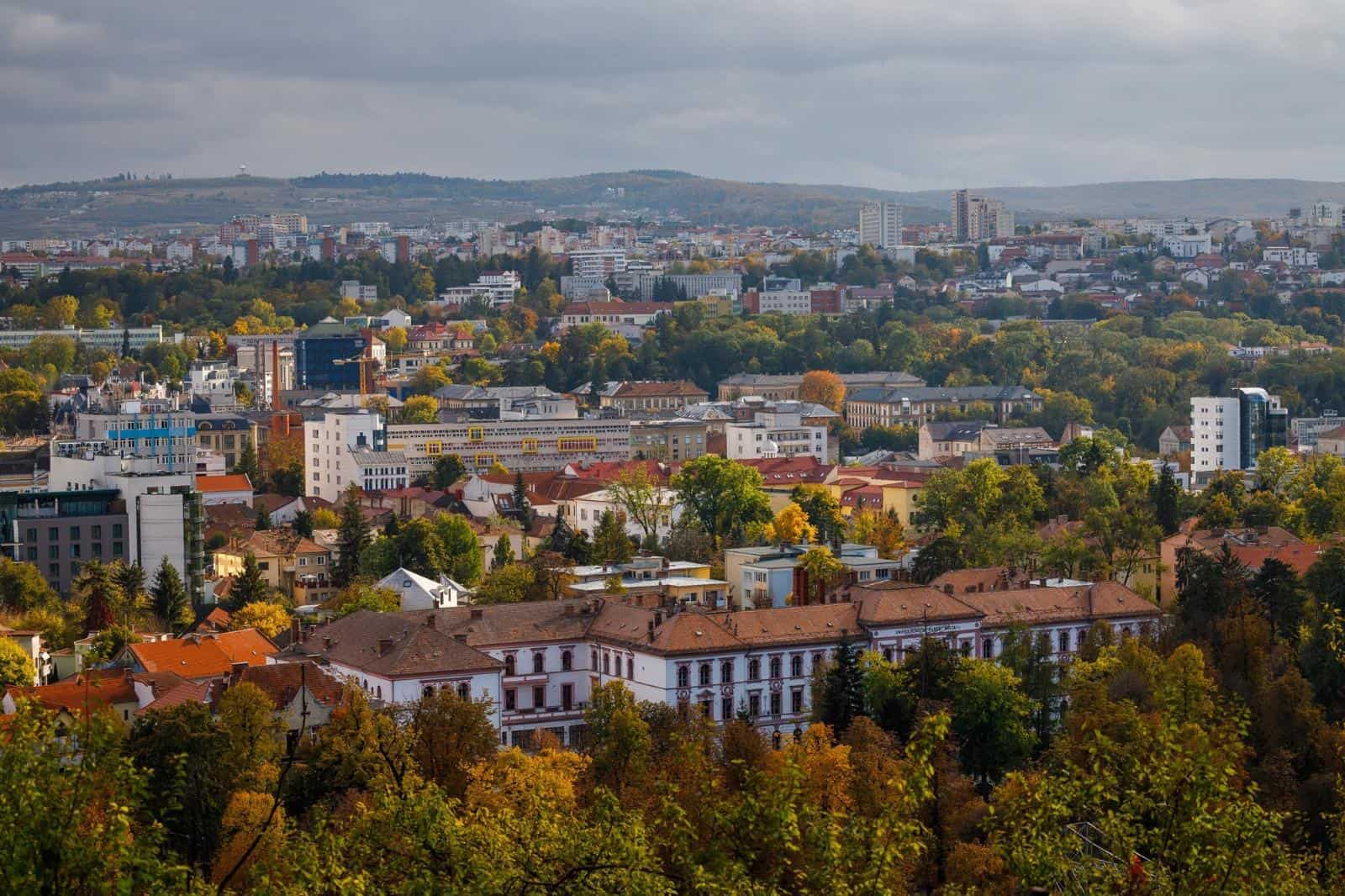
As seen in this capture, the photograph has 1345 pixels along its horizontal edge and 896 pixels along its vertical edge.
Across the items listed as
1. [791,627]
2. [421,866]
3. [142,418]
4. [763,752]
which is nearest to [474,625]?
[791,627]

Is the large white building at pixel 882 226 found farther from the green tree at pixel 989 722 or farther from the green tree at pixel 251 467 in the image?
the green tree at pixel 989 722

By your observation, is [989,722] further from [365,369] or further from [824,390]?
[365,369]

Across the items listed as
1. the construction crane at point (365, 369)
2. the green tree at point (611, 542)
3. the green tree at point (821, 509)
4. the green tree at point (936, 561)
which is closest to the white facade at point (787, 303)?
the construction crane at point (365, 369)

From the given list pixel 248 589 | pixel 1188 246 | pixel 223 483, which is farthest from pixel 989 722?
pixel 1188 246

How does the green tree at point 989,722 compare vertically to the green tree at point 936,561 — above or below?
below

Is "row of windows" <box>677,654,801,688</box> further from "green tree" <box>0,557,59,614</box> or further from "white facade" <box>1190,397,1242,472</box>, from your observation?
"white facade" <box>1190,397,1242,472</box>

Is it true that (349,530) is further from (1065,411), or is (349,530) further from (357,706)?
(1065,411)

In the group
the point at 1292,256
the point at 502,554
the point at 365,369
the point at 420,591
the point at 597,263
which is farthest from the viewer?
the point at 597,263
